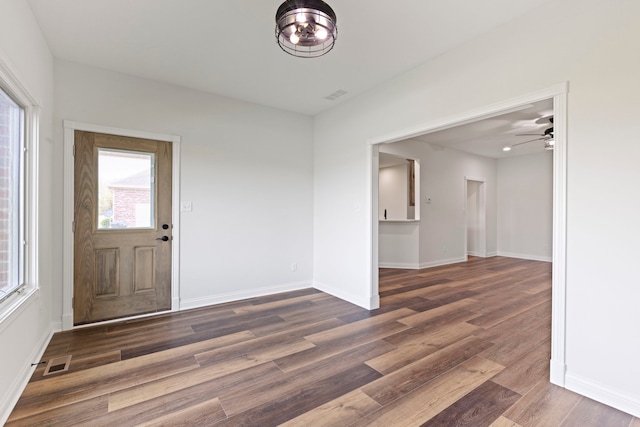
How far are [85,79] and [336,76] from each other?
2.75 metres

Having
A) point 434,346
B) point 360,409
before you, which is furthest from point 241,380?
point 434,346

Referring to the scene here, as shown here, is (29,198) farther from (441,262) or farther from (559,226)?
(441,262)

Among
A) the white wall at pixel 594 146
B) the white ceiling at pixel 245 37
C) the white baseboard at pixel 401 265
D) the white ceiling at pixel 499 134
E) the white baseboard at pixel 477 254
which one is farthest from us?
the white baseboard at pixel 477 254

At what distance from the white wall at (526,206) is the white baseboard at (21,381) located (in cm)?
958

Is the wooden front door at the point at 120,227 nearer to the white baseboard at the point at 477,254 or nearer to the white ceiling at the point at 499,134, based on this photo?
the white ceiling at the point at 499,134

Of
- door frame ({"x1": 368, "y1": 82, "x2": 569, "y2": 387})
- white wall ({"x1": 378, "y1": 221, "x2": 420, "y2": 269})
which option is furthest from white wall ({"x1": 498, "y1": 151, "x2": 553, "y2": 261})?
door frame ({"x1": 368, "y1": 82, "x2": 569, "y2": 387})

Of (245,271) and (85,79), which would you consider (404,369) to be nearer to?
(245,271)

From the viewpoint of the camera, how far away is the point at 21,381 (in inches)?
84.5

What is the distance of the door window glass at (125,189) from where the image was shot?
11.0 ft

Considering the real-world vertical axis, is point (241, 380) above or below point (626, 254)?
below

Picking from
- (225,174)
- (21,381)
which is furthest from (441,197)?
(21,381)

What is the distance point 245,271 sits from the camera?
431 centimetres

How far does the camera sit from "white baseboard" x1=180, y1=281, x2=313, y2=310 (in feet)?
12.7

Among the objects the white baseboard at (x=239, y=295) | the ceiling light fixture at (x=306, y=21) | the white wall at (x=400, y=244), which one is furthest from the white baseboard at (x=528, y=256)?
the ceiling light fixture at (x=306, y=21)
